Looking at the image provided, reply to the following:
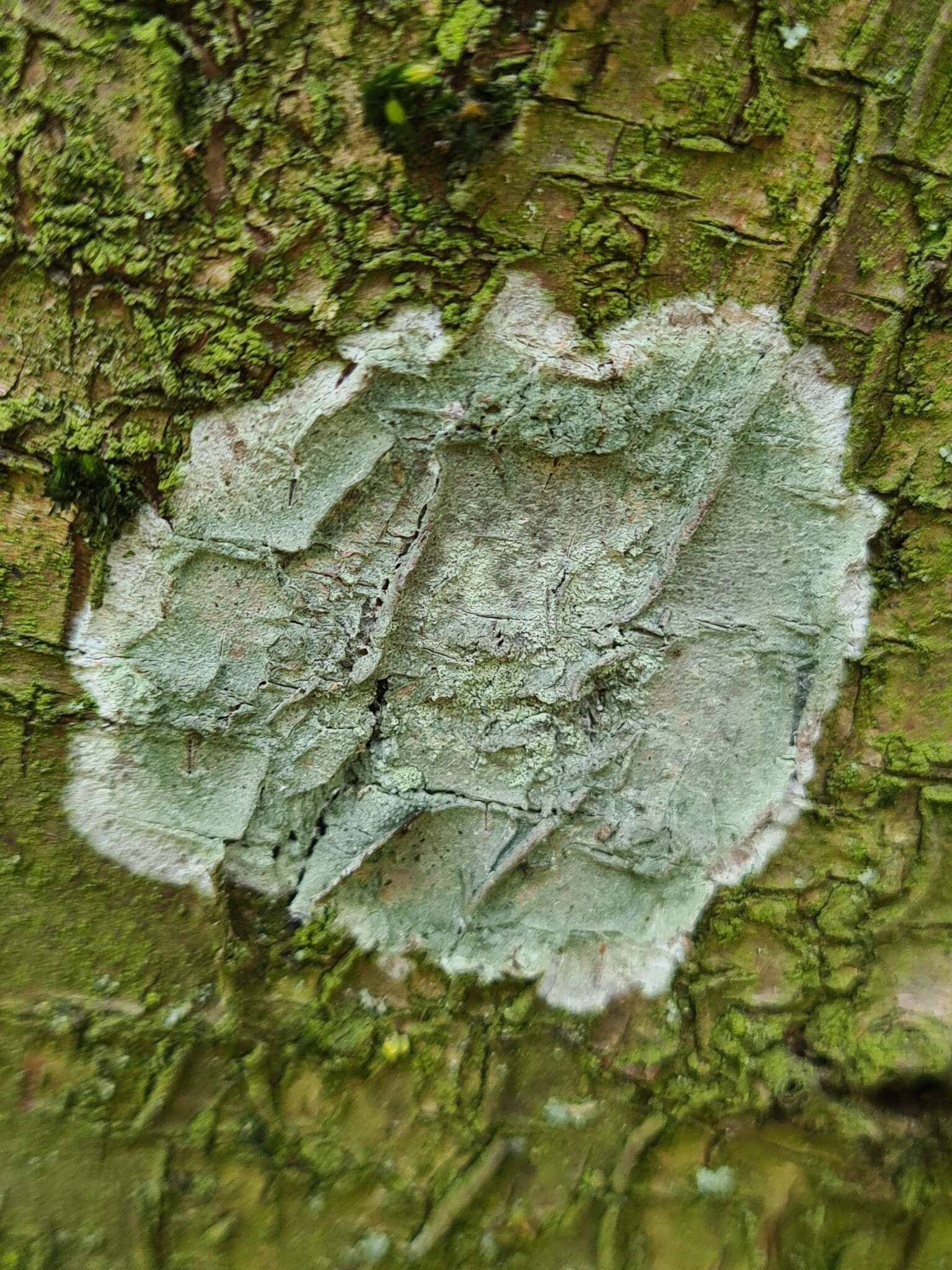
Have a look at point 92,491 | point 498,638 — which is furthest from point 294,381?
point 498,638

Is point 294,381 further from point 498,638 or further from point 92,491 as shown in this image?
point 498,638

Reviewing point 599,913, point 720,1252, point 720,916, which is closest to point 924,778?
point 720,916

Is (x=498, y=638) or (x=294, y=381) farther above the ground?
(x=294, y=381)

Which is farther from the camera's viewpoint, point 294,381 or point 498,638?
point 498,638

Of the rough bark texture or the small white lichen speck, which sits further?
the small white lichen speck

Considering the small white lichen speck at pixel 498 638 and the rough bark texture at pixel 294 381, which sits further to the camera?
the small white lichen speck at pixel 498 638
